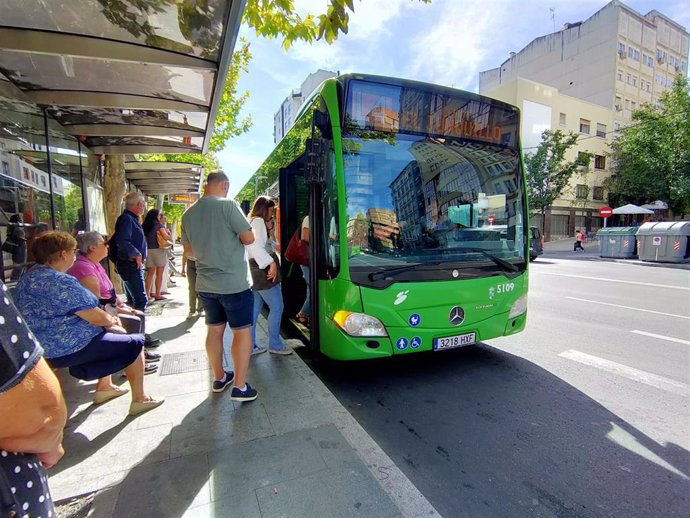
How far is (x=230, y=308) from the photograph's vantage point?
3254 millimetres

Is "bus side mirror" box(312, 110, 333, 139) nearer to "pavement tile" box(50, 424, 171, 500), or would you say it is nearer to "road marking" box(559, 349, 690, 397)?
"pavement tile" box(50, 424, 171, 500)

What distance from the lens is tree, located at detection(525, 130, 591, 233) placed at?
27938 mm

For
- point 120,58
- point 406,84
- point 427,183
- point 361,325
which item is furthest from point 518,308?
point 120,58

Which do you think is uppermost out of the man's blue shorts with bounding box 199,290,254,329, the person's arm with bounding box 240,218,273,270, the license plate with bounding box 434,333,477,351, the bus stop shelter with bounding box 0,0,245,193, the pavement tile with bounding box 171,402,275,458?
the bus stop shelter with bounding box 0,0,245,193

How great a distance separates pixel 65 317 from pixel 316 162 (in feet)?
7.94

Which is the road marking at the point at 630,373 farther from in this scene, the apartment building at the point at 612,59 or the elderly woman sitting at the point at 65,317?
the apartment building at the point at 612,59

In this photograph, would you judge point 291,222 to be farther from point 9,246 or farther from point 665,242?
point 665,242

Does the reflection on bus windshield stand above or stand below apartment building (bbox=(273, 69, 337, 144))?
below

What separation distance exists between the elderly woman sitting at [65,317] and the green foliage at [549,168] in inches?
1201

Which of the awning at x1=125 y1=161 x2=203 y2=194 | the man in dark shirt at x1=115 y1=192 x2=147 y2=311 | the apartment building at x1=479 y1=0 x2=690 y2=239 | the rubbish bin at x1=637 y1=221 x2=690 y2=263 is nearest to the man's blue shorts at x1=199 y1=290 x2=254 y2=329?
the man in dark shirt at x1=115 y1=192 x2=147 y2=311

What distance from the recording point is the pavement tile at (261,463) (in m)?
2.30

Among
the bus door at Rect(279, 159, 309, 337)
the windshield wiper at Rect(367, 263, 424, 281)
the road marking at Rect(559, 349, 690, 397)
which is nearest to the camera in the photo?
the windshield wiper at Rect(367, 263, 424, 281)

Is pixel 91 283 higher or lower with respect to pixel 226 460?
higher

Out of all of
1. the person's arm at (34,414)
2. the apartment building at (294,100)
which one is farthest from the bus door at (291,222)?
the apartment building at (294,100)
